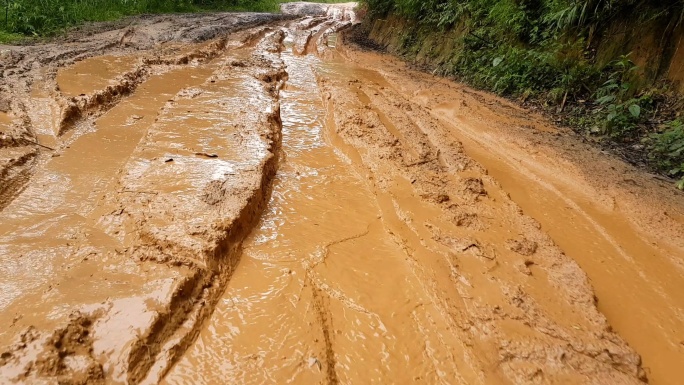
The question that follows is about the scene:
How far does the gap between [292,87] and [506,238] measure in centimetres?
466

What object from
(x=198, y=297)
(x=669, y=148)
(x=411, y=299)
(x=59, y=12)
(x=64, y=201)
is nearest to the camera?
(x=198, y=297)

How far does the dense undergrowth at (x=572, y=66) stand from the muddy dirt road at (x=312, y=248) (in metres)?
0.64

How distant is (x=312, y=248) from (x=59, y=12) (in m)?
9.59

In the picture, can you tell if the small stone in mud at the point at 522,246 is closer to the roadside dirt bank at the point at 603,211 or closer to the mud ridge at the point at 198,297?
the roadside dirt bank at the point at 603,211

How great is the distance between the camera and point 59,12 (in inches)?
332

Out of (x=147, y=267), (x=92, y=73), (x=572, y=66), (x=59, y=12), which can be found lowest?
(x=147, y=267)

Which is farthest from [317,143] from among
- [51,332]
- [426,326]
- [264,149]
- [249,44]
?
[249,44]

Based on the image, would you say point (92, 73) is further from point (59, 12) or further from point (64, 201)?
point (59, 12)

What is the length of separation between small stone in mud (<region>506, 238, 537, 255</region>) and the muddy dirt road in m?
0.03

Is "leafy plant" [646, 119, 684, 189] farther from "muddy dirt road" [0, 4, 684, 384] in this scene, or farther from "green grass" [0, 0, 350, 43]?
"green grass" [0, 0, 350, 43]

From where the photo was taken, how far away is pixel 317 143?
434 centimetres

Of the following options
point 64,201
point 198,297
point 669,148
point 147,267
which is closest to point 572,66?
point 669,148

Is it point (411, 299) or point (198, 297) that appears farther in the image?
point (411, 299)

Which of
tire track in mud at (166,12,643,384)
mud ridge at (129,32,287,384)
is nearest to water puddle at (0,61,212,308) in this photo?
mud ridge at (129,32,287,384)
